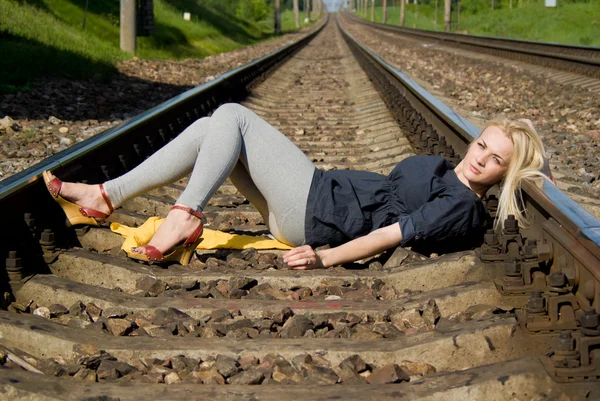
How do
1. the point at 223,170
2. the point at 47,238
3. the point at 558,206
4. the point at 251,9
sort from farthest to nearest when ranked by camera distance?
the point at 251,9 → the point at 223,170 → the point at 47,238 → the point at 558,206

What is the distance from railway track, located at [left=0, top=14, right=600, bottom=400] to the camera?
211 cm

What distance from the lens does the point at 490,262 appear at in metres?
2.94

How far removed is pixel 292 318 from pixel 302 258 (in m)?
0.58

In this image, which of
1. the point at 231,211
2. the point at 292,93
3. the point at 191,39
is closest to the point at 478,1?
the point at 191,39

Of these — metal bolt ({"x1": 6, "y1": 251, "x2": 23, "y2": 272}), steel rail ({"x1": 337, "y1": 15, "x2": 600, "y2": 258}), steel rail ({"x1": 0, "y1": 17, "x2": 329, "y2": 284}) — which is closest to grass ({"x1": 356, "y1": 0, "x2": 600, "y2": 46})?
steel rail ({"x1": 0, "y1": 17, "x2": 329, "y2": 284})

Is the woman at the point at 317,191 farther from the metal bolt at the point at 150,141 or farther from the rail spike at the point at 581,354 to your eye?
the metal bolt at the point at 150,141

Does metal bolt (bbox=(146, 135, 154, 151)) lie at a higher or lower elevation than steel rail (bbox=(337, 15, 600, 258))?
lower

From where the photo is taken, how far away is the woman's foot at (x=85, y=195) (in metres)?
3.41

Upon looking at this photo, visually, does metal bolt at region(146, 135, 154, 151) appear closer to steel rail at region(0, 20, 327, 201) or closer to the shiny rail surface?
steel rail at region(0, 20, 327, 201)

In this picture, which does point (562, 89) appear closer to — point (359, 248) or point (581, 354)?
point (359, 248)

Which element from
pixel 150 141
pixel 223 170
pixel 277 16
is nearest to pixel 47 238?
pixel 223 170

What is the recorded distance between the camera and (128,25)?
48.1 ft

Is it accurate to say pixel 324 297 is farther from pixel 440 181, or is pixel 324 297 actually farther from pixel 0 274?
pixel 0 274

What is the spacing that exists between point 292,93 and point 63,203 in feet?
23.0
